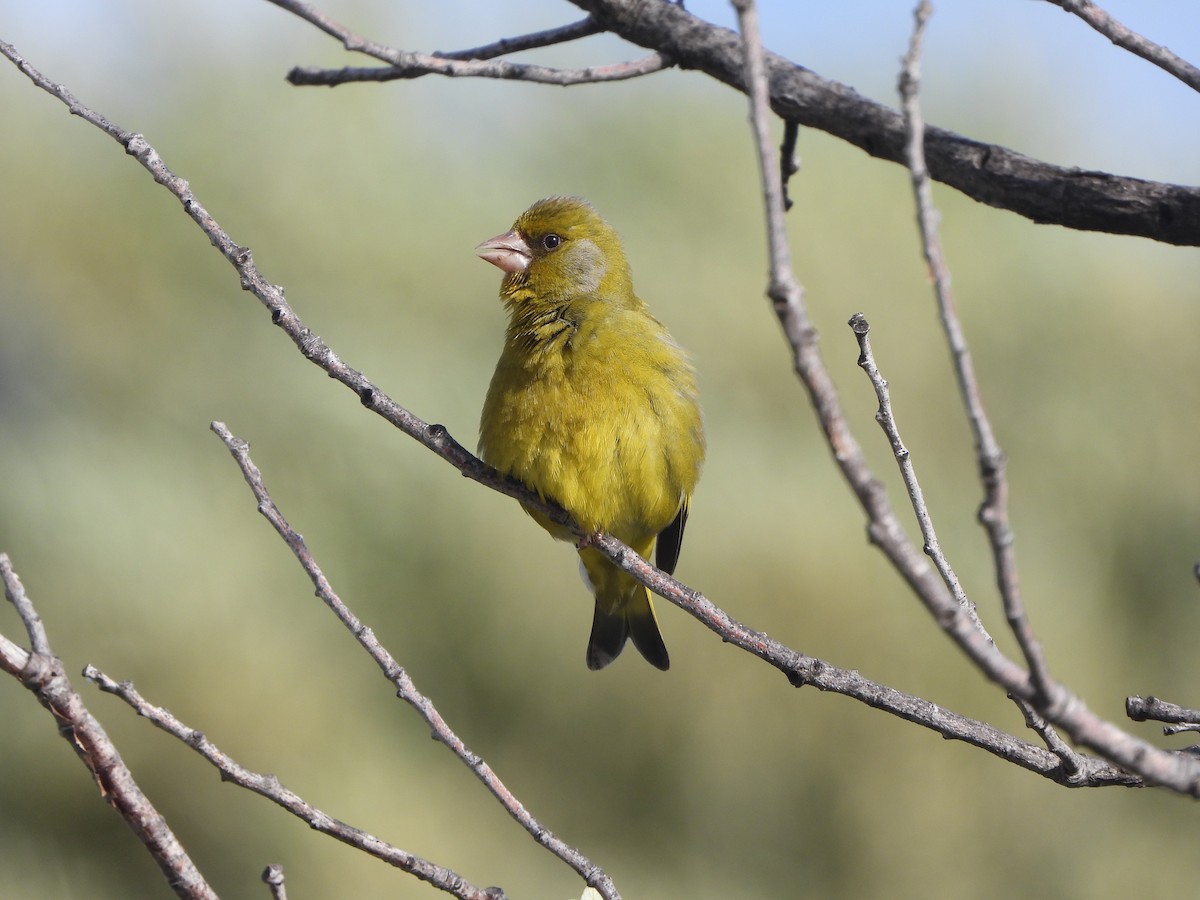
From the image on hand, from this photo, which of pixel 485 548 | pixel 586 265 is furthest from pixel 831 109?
pixel 485 548

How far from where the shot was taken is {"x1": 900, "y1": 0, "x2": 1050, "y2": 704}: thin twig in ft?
3.84

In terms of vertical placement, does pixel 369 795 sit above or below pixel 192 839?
above

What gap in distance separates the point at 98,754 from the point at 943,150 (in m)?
1.50

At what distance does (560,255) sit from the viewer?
405 centimetres

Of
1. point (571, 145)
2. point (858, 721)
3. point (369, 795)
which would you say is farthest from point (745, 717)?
point (571, 145)

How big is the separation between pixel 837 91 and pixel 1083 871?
575cm

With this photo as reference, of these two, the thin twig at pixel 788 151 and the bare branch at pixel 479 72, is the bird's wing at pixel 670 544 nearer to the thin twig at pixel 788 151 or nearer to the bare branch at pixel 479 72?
the thin twig at pixel 788 151

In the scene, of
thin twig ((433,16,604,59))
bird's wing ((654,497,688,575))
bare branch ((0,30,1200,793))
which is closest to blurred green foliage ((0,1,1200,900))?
bird's wing ((654,497,688,575))

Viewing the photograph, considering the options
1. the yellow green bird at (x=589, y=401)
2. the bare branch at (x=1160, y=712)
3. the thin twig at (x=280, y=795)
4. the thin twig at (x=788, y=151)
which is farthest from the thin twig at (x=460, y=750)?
the yellow green bird at (x=589, y=401)

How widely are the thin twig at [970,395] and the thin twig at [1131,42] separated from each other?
838mm

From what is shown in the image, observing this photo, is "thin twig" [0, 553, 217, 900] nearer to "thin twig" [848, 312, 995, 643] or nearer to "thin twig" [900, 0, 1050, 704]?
"thin twig" [900, 0, 1050, 704]

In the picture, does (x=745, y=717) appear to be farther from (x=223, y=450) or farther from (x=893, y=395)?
(x=223, y=450)

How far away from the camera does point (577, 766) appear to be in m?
6.27

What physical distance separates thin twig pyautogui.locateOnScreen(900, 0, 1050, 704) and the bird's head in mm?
2621
